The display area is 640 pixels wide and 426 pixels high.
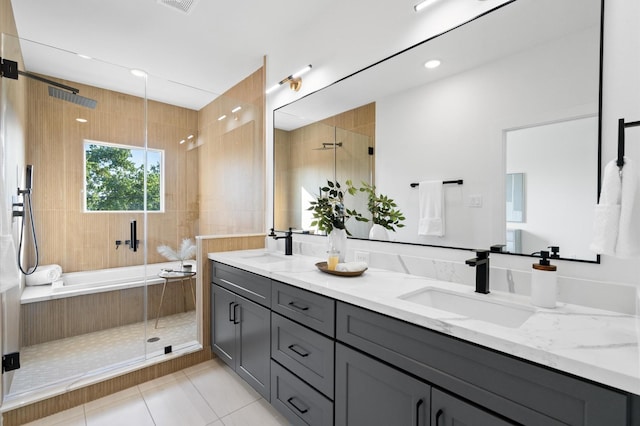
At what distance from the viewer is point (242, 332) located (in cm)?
203

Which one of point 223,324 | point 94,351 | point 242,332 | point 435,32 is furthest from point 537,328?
point 94,351

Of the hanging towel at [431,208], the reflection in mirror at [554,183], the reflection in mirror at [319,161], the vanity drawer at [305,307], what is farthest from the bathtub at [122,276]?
the reflection in mirror at [554,183]

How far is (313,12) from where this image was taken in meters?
2.29

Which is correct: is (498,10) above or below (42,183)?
above

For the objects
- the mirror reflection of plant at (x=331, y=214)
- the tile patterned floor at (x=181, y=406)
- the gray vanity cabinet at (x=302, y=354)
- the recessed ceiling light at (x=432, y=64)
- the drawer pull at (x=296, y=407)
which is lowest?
the tile patterned floor at (x=181, y=406)

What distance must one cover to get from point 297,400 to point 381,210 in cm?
118

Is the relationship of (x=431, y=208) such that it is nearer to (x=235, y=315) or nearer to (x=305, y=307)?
(x=305, y=307)

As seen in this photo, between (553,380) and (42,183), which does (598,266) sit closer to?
(553,380)

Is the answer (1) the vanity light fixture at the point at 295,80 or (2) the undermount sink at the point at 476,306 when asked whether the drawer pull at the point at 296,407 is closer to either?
(2) the undermount sink at the point at 476,306

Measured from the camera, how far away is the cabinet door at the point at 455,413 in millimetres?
856

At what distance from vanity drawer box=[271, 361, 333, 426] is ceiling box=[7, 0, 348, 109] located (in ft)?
7.38

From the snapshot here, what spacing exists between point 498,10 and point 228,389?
2737 millimetres

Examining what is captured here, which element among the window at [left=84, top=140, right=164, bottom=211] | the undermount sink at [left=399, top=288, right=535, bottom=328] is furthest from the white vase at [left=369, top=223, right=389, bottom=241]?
the window at [left=84, top=140, right=164, bottom=211]

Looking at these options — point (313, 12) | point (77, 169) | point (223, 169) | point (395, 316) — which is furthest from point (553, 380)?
point (77, 169)
